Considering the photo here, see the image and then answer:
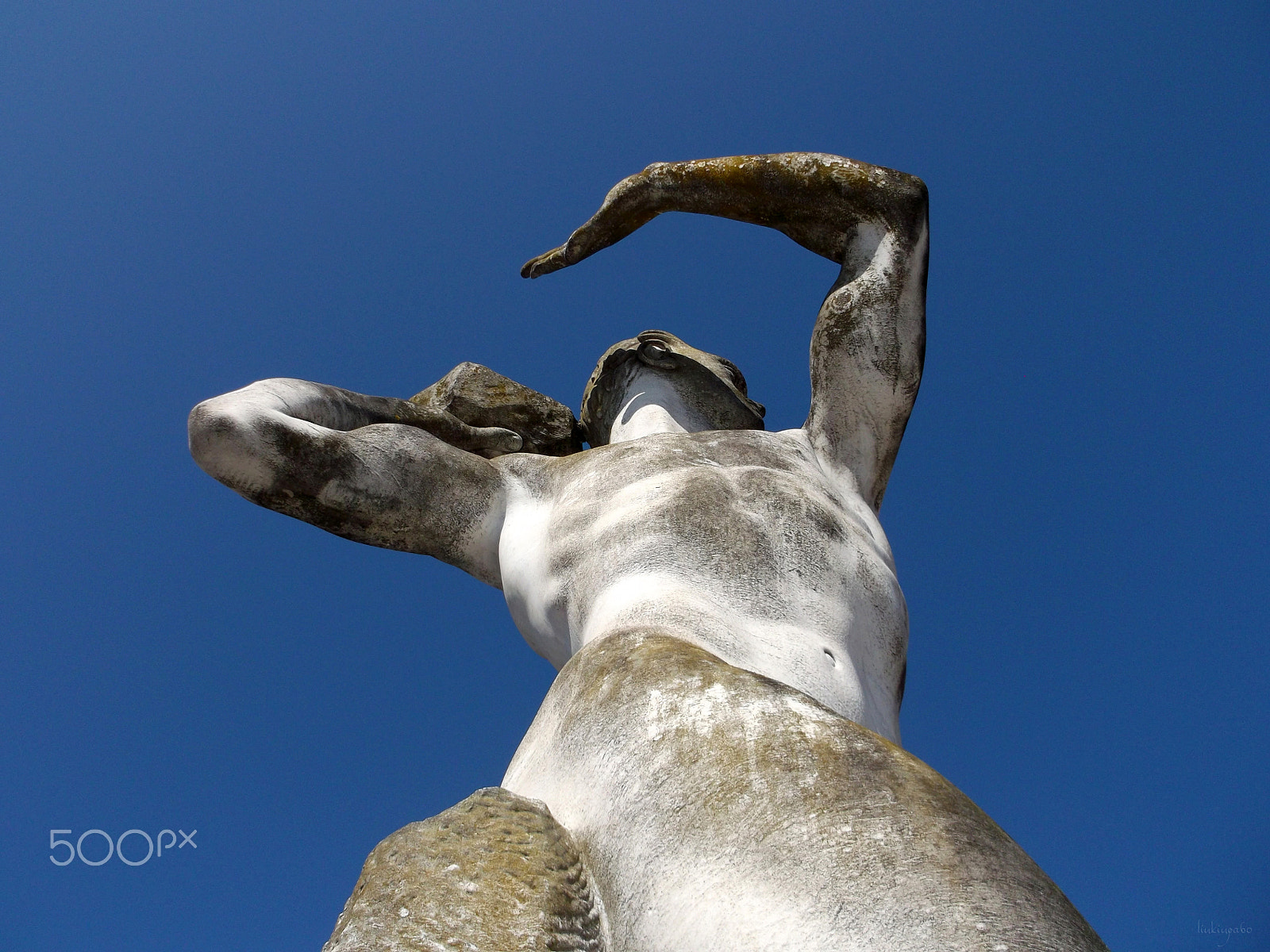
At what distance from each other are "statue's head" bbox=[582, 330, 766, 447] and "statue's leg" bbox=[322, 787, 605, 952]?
2977 mm

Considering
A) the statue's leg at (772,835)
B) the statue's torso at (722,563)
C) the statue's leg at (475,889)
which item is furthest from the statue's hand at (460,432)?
the statue's leg at (475,889)

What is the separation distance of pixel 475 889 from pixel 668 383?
335cm

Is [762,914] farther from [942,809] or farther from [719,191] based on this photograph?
[719,191]

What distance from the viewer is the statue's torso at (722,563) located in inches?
119

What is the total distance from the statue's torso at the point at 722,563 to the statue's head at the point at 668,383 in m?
0.90

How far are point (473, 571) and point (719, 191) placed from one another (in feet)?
6.16

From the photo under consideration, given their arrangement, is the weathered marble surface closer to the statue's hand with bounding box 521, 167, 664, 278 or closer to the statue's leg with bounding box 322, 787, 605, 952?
the statue's hand with bounding box 521, 167, 664, 278

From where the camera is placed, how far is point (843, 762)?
79.9 inches

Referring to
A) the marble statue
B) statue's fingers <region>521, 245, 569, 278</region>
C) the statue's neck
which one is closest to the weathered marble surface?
the marble statue

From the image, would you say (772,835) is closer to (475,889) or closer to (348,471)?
(475,889)

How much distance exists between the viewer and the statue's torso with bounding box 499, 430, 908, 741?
119 inches

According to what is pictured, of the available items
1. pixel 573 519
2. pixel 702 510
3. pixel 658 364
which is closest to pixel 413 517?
pixel 573 519

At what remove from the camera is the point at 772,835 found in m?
1.93

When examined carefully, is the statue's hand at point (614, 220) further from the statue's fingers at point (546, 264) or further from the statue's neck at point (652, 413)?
the statue's neck at point (652, 413)
